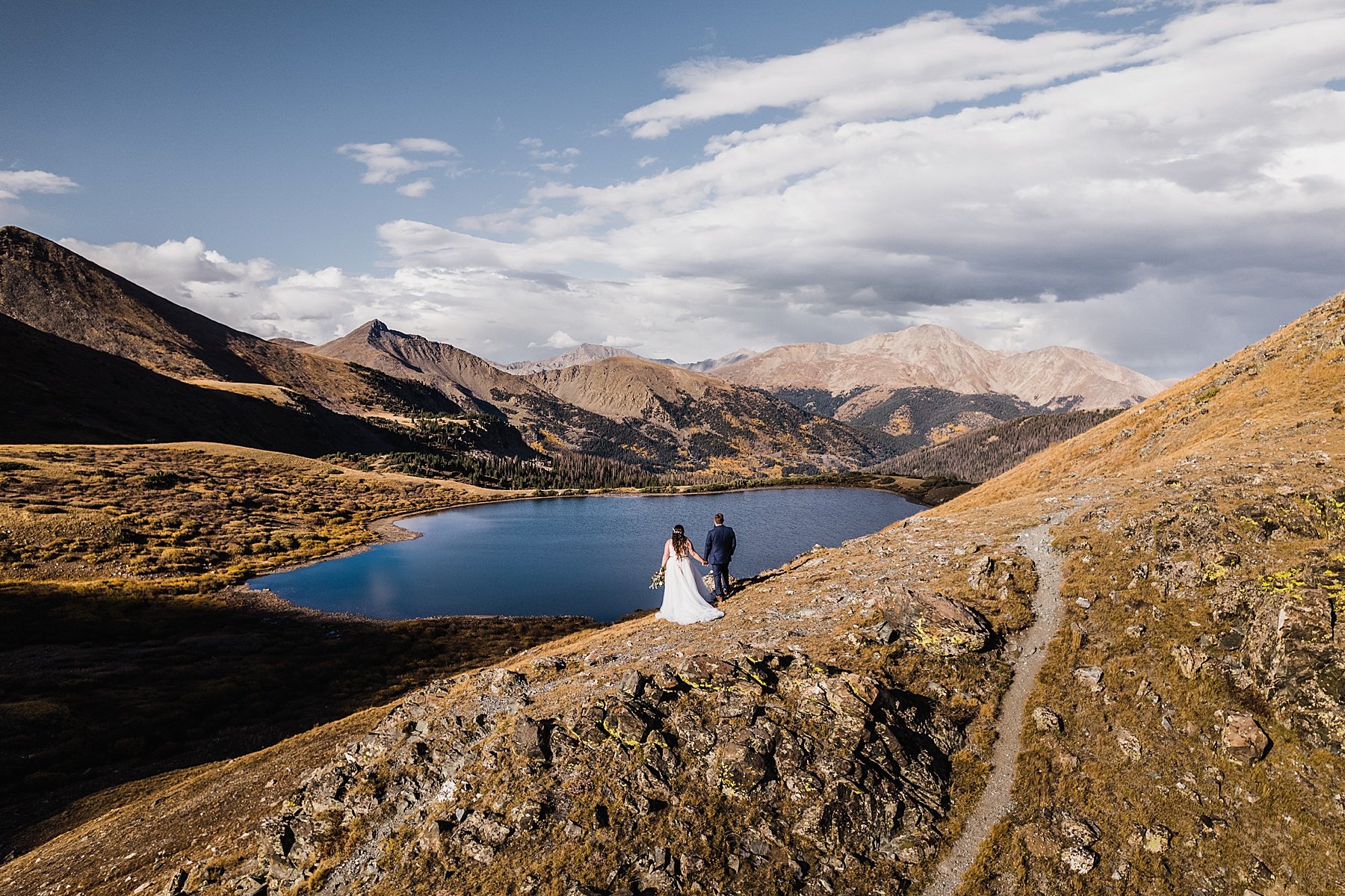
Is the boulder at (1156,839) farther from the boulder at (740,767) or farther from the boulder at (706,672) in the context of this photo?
the boulder at (706,672)

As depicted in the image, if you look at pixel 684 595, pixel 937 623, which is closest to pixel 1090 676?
pixel 937 623

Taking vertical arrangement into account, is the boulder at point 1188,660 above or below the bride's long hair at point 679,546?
below

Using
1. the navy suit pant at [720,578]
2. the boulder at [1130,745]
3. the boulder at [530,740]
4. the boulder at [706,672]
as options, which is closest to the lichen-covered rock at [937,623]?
the boulder at [1130,745]

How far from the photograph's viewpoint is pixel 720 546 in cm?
2806

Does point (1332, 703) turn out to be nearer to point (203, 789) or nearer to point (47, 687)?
point (203, 789)

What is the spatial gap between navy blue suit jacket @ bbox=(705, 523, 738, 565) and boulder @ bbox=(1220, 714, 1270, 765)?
704 inches

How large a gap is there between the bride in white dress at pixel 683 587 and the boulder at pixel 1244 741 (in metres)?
17.5

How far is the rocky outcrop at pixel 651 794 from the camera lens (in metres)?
14.3

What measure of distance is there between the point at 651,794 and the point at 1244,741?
684 inches

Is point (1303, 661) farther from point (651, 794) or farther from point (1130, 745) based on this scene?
point (651, 794)

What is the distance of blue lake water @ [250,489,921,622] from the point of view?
7862cm

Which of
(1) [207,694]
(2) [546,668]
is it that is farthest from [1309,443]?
(1) [207,694]

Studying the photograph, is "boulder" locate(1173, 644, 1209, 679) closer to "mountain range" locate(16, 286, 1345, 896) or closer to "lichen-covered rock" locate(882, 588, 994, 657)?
"mountain range" locate(16, 286, 1345, 896)

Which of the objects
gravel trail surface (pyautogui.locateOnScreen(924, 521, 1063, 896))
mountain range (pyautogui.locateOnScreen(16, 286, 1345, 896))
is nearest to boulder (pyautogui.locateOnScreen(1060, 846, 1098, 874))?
mountain range (pyautogui.locateOnScreen(16, 286, 1345, 896))
